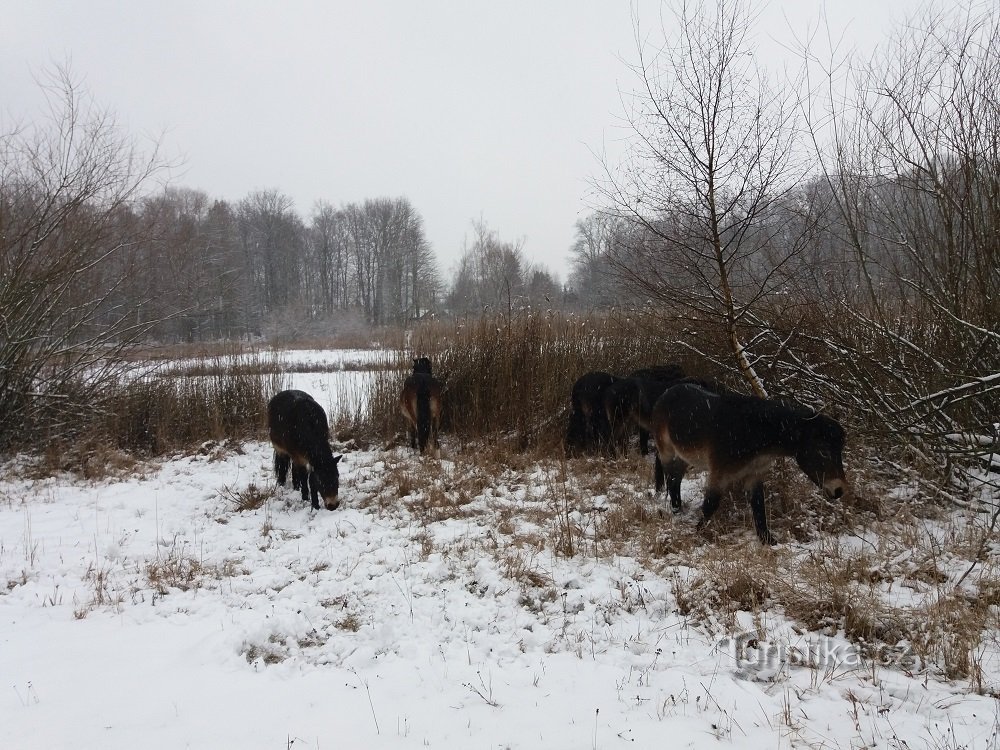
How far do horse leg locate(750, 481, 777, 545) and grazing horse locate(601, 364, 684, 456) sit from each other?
2367 mm

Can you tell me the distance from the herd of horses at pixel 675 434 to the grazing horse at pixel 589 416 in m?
0.02

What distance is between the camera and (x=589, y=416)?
7992mm

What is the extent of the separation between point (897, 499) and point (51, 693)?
22.9ft

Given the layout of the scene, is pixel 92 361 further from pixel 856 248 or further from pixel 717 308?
pixel 856 248

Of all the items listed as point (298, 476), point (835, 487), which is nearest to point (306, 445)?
point (298, 476)

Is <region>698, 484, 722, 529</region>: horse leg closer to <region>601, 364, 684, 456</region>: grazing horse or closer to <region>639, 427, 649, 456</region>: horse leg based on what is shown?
<region>601, 364, 684, 456</region>: grazing horse

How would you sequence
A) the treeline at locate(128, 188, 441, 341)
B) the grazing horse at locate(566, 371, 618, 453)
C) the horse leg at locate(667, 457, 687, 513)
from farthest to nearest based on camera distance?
the treeline at locate(128, 188, 441, 341), the grazing horse at locate(566, 371, 618, 453), the horse leg at locate(667, 457, 687, 513)

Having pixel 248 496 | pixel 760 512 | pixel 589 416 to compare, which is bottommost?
pixel 248 496

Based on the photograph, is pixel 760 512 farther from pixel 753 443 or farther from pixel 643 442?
pixel 643 442

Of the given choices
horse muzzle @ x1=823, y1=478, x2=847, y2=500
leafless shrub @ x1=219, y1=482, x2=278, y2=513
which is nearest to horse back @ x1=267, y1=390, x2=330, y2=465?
leafless shrub @ x1=219, y1=482, x2=278, y2=513

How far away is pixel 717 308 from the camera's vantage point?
6441 millimetres

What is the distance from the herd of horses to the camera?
4586 millimetres

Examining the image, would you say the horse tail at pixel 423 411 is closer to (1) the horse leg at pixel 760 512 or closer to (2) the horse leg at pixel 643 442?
(2) the horse leg at pixel 643 442

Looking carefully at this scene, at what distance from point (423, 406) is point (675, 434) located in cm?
440
